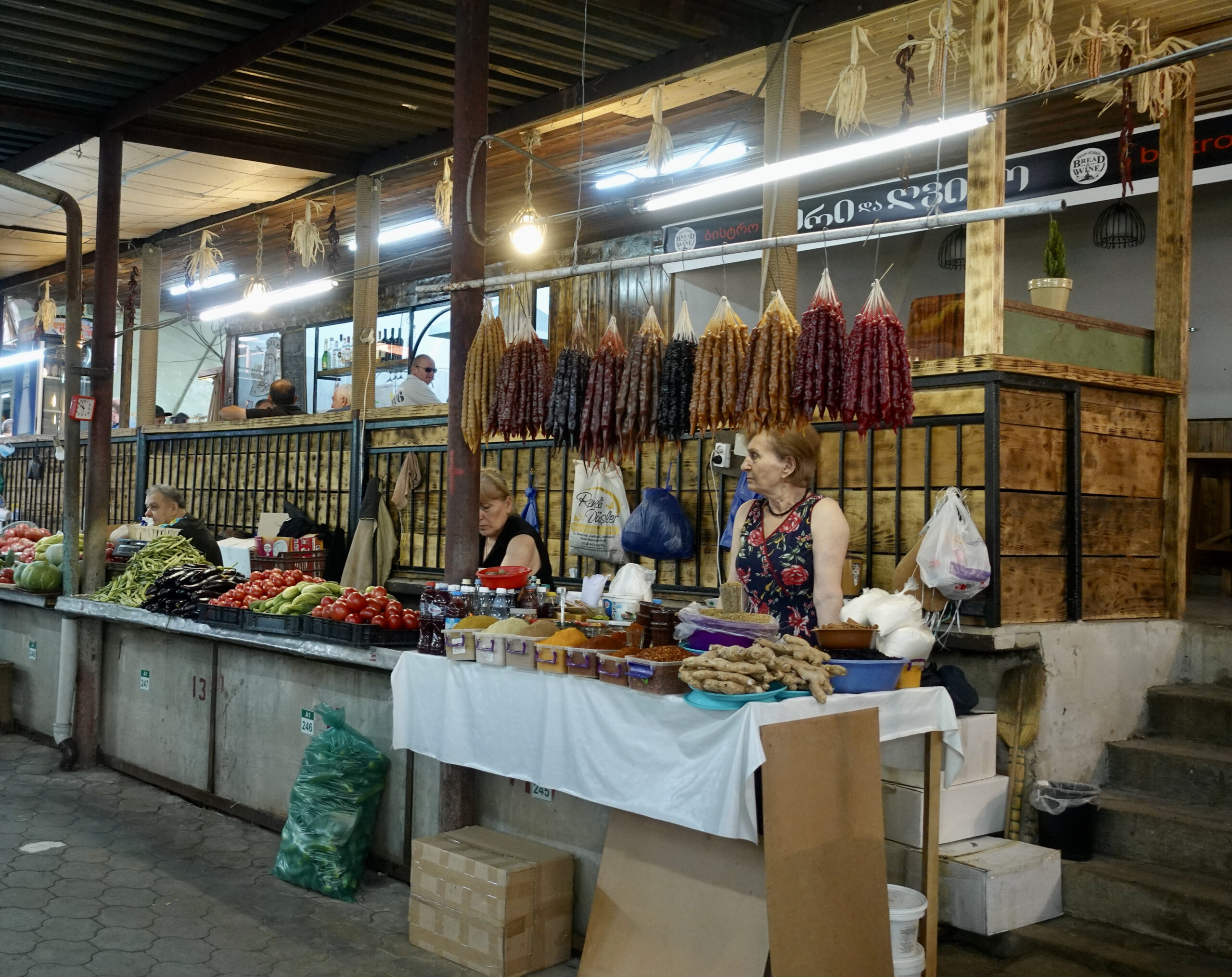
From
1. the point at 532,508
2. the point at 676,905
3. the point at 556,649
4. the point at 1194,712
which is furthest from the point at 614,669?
the point at 532,508

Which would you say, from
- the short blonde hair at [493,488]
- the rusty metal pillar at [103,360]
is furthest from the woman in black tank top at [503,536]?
the rusty metal pillar at [103,360]

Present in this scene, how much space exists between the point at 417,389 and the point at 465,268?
418cm

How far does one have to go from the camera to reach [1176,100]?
21.3ft

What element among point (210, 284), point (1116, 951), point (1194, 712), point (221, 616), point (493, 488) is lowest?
point (1116, 951)

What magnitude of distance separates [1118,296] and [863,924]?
7.40 m

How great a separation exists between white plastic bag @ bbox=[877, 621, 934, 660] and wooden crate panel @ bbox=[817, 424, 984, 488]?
126cm

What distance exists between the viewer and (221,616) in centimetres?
642

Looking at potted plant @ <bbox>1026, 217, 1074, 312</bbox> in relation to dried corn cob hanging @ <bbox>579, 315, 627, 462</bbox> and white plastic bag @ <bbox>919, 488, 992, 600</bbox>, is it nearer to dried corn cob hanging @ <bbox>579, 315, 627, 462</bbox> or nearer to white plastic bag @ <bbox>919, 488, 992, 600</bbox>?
white plastic bag @ <bbox>919, 488, 992, 600</bbox>

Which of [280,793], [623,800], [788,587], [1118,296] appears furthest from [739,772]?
[1118,296]

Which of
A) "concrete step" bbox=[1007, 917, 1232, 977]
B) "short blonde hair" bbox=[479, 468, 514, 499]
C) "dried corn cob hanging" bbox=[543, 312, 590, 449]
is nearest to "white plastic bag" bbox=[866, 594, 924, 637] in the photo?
"concrete step" bbox=[1007, 917, 1232, 977]

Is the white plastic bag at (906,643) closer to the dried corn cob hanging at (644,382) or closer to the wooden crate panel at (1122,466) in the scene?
the dried corn cob hanging at (644,382)

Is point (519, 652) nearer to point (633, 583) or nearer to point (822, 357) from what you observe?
point (633, 583)

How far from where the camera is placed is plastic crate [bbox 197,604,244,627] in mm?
6305

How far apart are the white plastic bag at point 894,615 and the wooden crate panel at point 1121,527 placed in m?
1.68
